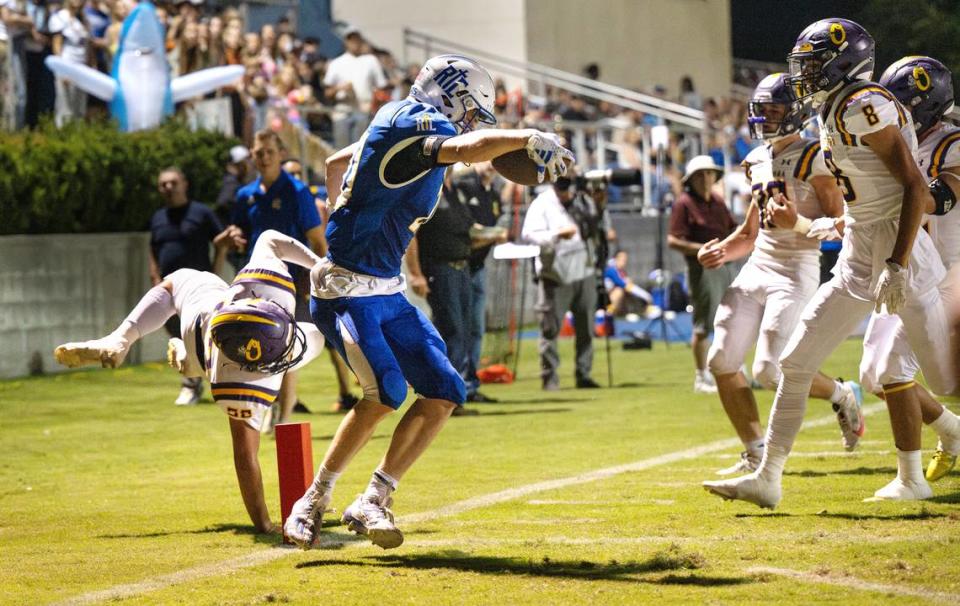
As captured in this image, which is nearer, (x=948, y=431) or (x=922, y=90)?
(x=922, y=90)

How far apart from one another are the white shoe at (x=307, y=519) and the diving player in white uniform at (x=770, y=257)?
9.14 feet

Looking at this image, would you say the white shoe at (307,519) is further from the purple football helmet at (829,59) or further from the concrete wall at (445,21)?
the concrete wall at (445,21)

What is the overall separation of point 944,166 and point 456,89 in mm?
2611

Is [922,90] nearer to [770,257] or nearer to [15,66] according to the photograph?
[770,257]

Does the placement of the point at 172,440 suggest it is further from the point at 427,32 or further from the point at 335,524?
the point at 427,32

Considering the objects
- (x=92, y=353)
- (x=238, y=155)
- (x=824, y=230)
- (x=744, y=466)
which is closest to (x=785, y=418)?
(x=824, y=230)

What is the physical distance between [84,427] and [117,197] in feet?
16.6

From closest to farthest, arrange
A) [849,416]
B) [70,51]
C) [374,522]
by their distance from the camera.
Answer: [374,522] < [849,416] < [70,51]

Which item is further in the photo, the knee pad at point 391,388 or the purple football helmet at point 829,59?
the purple football helmet at point 829,59

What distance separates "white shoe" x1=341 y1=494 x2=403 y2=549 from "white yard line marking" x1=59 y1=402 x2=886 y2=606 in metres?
0.41

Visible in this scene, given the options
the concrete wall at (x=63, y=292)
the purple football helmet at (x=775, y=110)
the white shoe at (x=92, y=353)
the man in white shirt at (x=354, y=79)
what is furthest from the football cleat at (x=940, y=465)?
the man in white shirt at (x=354, y=79)

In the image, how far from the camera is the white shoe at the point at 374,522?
20.6 ft

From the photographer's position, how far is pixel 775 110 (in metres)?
8.12

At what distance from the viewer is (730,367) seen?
27.9 feet
